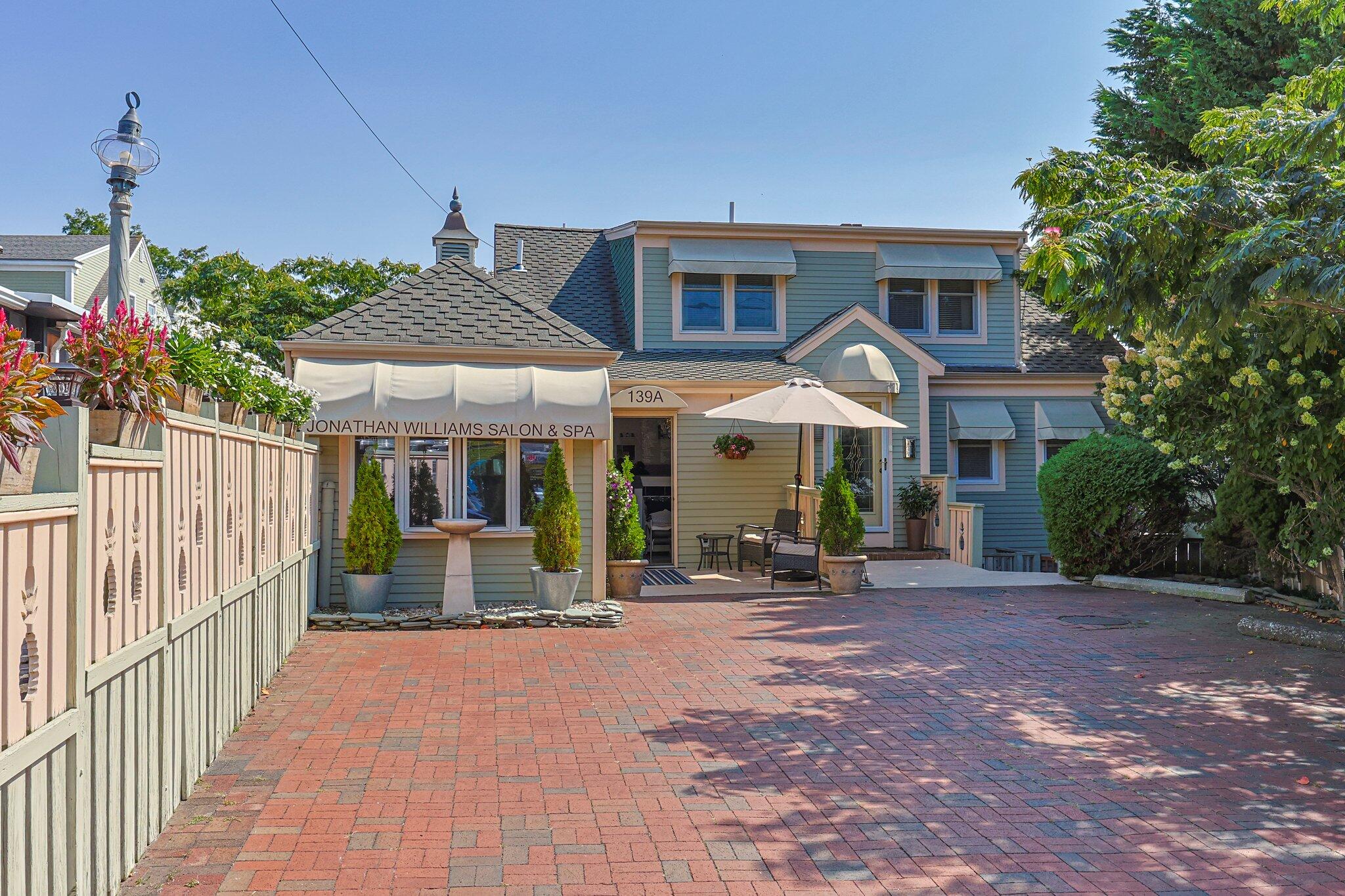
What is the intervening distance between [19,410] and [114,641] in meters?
1.41

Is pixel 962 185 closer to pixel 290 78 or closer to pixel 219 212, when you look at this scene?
pixel 290 78

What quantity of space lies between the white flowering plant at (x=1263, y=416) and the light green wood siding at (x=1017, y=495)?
23.4 feet

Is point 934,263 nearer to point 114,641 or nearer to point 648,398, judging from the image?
point 648,398

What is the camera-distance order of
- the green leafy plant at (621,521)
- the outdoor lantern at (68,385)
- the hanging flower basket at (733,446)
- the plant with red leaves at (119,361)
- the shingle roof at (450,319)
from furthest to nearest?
the hanging flower basket at (733,446), the green leafy plant at (621,521), the shingle roof at (450,319), the plant with red leaves at (119,361), the outdoor lantern at (68,385)

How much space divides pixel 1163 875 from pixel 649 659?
5642mm

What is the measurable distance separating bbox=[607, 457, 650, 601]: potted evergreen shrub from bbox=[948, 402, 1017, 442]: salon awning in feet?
27.5

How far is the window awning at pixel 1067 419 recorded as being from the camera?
19609 mm

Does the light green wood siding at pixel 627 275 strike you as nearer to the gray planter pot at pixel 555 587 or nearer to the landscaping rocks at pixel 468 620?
the gray planter pot at pixel 555 587

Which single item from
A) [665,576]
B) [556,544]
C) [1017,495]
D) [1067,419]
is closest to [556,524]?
[556,544]

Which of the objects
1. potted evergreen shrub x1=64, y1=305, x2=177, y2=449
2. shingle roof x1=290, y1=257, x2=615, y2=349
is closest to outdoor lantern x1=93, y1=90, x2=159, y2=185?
potted evergreen shrub x1=64, y1=305, x2=177, y2=449

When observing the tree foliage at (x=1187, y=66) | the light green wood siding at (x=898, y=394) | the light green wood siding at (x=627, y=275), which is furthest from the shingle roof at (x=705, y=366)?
the tree foliage at (x=1187, y=66)

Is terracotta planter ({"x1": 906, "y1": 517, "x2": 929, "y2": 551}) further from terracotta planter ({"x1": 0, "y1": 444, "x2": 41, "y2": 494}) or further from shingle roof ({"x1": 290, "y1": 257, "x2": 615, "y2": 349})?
terracotta planter ({"x1": 0, "y1": 444, "x2": 41, "y2": 494})

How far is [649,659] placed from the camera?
9.60 meters

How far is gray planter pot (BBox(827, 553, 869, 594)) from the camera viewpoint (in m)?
14.3
